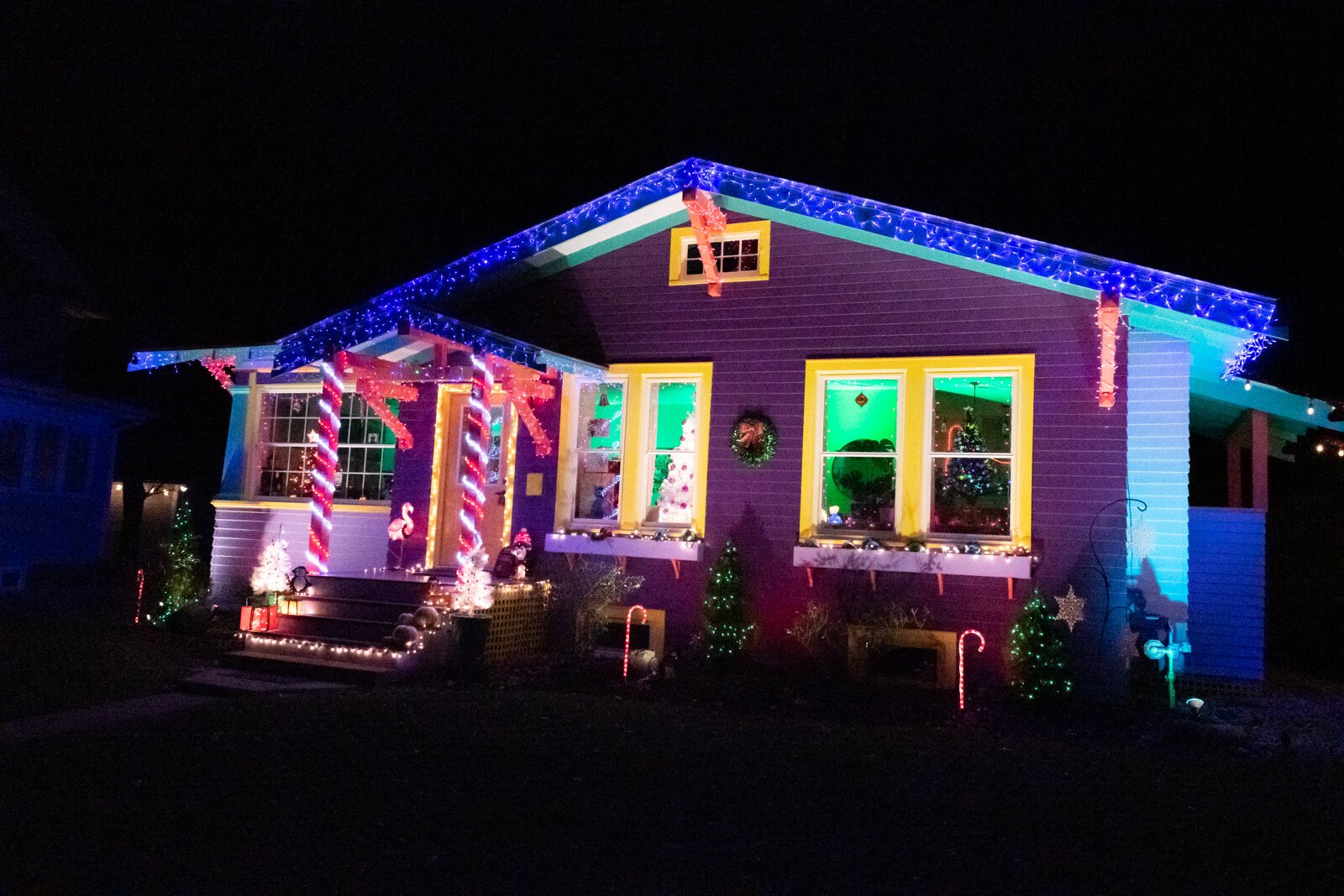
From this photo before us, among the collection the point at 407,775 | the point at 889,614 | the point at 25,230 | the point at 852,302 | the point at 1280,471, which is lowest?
the point at 407,775

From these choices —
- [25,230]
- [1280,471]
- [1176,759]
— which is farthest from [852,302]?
[25,230]

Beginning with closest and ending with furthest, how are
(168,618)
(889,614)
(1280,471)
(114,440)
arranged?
(889,614)
(168,618)
(1280,471)
(114,440)

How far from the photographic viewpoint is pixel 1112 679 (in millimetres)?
9992

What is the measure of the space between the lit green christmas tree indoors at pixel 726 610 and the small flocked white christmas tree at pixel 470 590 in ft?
7.71

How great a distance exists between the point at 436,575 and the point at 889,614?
5.24 meters

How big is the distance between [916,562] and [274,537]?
30.5 ft

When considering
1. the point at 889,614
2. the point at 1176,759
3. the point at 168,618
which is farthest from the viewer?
the point at 168,618

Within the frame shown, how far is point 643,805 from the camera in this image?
605cm

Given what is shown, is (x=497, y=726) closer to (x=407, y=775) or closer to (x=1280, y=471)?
(x=407, y=775)

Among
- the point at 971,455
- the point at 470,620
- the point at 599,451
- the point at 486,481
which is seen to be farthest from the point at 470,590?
the point at 971,455

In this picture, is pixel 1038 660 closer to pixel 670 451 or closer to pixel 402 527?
pixel 670 451

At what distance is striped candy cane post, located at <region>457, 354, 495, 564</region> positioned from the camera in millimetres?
11289

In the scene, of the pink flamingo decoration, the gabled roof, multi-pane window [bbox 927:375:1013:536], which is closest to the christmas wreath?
multi-pane window [bbox 927:375:1013:536]

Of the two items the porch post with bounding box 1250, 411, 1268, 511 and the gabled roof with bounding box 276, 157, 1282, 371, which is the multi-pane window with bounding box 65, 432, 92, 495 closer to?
the gabled roof with bounding box 276, 157, 1282, 371
